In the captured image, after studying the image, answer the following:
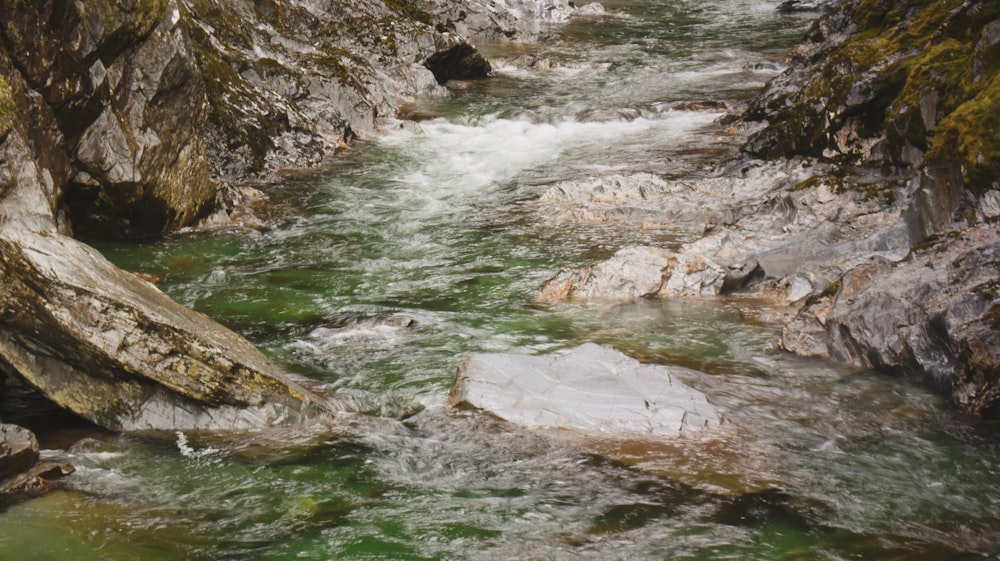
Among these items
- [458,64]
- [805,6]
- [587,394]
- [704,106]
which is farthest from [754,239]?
[805,6]

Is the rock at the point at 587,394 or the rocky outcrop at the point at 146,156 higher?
the rocky outcrop at the point at 146,156

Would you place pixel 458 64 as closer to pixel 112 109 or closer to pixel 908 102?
pixel 112 109

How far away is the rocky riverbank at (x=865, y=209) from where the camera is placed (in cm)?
638

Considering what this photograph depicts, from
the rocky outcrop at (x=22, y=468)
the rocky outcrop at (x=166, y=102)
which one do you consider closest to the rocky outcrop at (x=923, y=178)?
the rocky outcrop at (x=22, y=468)

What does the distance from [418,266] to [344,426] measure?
12.4 ft

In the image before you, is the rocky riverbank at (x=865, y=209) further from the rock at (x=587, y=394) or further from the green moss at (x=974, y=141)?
the rock at (x=587, y=394)

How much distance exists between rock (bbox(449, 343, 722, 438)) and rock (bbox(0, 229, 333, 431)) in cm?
113

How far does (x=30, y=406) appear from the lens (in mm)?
6152

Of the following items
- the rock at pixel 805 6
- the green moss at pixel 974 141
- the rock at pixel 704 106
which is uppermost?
the rock at pixel 805 6

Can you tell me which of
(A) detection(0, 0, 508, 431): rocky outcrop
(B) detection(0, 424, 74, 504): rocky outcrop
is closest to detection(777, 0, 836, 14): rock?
(A) detection(0, 0, 508, 431): rocky outcrop

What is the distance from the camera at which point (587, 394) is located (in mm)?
6078

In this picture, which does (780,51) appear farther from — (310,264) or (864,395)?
(864,395)

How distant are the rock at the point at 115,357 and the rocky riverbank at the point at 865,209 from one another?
3291 millimetres

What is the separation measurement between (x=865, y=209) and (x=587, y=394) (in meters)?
4.60
